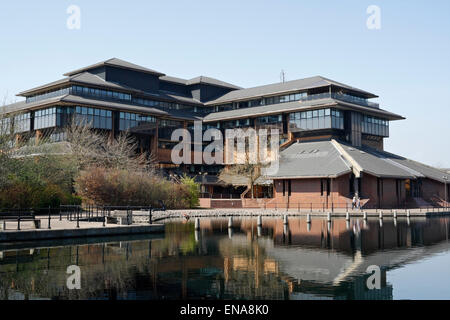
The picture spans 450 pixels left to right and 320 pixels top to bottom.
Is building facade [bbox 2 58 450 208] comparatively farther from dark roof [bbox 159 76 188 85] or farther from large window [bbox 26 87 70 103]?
dark roof [bbox 159 76 188 85]

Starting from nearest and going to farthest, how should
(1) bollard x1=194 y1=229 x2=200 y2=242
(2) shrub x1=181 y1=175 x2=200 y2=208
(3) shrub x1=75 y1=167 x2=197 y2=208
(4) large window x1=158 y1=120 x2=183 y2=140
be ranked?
(1) bollard x1=194 y1=229 x2=200 y2=242
(3) shrub x1=75 y1=167 x2=197 y2=208
(2) shrub x1=181 y1=175 x2=200 y2=208
(4) large window x1=158 y1=120 x2=183 y2=140

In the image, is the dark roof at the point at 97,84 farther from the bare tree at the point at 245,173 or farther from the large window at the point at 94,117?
the bare tree at the point at 245,173

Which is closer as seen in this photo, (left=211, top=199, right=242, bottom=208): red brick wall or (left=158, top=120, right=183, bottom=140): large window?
(left=211, top=199, right=242, bottom=208): red brick wall

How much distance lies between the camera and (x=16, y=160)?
125ft

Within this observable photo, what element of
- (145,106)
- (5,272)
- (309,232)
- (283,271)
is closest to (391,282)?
(283,271)

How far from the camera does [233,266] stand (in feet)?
62.7

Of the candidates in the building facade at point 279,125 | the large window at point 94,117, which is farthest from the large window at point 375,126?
the large window at point 94,117

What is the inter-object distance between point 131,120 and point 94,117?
18.8 feet

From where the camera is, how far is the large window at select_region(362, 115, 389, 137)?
69.8m

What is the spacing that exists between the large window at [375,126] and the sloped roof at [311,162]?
389 inches

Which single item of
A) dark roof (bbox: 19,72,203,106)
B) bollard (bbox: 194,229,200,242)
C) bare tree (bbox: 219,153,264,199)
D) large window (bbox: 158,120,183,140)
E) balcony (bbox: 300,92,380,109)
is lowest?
bollard (bbox: 194,229,200,242)

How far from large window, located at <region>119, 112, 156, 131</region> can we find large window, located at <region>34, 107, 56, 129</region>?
8441 mm

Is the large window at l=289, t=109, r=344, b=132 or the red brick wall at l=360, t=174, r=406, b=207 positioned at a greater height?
the large window at l=289, t=109, r=344, b=132

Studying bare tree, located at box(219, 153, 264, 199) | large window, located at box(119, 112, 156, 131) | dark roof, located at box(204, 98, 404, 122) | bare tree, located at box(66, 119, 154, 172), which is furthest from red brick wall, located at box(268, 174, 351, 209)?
large window, located at box(119, 112, 156, 131)
